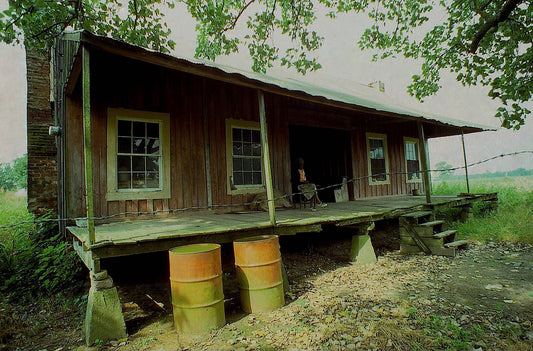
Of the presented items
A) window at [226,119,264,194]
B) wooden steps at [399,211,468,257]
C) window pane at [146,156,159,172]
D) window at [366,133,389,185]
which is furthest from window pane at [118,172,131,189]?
window at [366,133,389,185]

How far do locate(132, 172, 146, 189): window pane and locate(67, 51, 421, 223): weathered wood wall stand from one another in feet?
1.03

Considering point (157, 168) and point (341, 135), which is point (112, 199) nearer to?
point (157, 168)

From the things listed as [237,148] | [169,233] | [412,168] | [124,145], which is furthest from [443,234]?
[124,145]

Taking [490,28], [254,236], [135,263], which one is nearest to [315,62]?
[490,28]

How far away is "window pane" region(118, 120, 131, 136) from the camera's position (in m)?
6.23

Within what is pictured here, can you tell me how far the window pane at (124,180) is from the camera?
6188 millimetres

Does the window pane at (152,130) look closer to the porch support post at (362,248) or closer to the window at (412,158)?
the porch support post at (362,248)

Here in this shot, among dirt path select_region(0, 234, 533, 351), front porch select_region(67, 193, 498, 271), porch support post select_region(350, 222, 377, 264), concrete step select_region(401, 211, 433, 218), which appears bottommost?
dirt path select_region(0, 234, 533, 351)

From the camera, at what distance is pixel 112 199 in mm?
5992

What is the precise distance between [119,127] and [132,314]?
3.57m

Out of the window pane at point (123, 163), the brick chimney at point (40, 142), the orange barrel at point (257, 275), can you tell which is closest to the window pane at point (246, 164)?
the window pane at point (123, 163)

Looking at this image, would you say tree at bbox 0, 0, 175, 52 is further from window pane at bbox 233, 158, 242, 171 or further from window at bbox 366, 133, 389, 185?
window at bbox 366, 133, 389, 185

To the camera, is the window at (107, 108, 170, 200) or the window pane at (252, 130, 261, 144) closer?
the window at (107, 108, 170, 200)

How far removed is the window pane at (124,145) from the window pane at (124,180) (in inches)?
17.6
